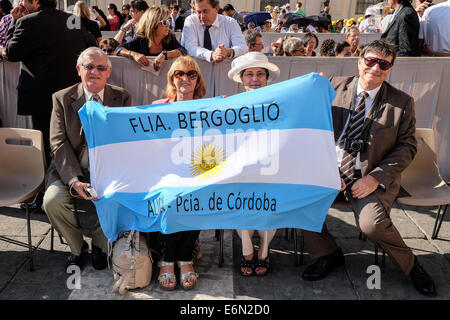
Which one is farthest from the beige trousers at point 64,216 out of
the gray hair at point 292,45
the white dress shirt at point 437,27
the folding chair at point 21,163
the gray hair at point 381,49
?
the white dress shirt at point 437,27

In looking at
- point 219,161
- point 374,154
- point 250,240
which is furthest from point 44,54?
point 374,154

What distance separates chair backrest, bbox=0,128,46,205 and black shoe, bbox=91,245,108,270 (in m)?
0.82

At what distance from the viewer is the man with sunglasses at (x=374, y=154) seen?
11.1 ft

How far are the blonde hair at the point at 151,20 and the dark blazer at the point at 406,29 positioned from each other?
10.8 ft

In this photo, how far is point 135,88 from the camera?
16.7 ft

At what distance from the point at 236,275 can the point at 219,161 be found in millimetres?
1047

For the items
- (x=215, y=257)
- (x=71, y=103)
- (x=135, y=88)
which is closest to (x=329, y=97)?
(x=215, y=257)

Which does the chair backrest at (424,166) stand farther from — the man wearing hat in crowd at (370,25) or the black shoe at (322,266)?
the man wearing hat in crowd at (370,25)

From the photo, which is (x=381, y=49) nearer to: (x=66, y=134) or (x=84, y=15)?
(x=66, y=134)

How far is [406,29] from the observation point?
584cm

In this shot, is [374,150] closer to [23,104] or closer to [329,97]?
[329,97]

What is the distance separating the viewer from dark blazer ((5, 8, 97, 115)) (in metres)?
4.54

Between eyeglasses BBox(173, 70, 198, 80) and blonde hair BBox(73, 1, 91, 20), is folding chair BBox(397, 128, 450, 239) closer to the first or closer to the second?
eyeglasses BBox(173, 70, 198, 80)

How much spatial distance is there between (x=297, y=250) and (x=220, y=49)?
236 cm
